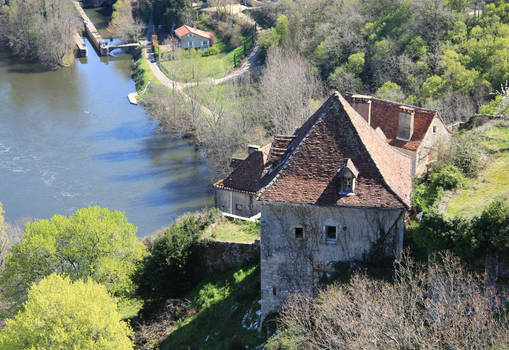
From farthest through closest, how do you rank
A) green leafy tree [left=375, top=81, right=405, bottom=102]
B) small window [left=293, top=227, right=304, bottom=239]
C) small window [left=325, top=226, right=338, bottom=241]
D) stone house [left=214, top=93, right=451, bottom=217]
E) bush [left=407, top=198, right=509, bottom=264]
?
green leafy tree [left=375, top=81, right=405, bottom=102], stone house [left=214, top=93, right=451, bottom=217], small window [left=293, top=227, right=304, bottom=239], small window [left=325, top=226, right=338, bottom=241], bush [left=407, top=198, right=509, bottom=264]

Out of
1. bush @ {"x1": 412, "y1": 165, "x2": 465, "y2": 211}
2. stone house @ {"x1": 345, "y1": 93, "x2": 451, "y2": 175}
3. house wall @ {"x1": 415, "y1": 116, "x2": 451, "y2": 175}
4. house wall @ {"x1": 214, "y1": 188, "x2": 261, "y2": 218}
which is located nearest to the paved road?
house wall @ {"x1": 214, "y1": 188, "x2": 261, "y2": 218}

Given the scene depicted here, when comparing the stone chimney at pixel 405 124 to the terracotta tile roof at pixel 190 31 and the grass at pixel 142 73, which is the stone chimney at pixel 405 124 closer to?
the grass at pixel 142 73

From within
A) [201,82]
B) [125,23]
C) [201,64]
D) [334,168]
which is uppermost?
[125,23]

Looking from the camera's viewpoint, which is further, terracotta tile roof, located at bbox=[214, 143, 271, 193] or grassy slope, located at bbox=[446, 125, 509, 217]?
terracotta tile roof, located at bbox=[214, 143, 271, 193]

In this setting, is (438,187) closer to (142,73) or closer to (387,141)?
(387,141)

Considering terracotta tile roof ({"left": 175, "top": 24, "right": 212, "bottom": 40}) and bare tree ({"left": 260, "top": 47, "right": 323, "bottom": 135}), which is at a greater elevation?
terracotta tile roof ({"left": 175, "top": 24, "right": 212, "bottom": 40})

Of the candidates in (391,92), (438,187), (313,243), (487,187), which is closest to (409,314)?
(313,243)

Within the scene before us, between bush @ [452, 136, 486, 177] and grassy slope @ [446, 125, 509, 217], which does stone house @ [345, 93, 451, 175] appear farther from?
bush @ [452, 136, 486, 177]
